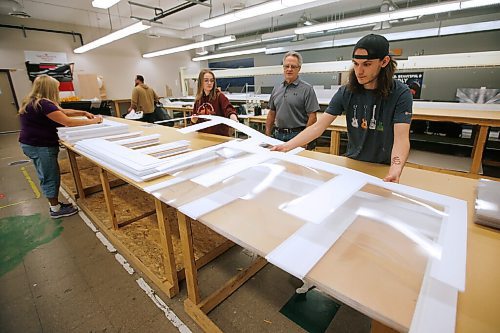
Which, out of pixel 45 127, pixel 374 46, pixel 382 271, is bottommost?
pixel 382 271

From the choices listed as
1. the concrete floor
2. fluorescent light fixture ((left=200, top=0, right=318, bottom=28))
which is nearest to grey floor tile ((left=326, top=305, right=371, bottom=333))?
the concrete floor

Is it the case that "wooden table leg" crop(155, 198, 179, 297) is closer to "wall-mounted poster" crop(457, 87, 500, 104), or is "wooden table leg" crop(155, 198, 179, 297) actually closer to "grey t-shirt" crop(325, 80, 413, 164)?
"grey t-shirt" crop(325, 80, 413, 164)

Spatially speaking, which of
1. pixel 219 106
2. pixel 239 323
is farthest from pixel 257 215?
pixel 219 106

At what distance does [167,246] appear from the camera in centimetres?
157

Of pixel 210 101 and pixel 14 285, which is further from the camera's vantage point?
pixel 210 101

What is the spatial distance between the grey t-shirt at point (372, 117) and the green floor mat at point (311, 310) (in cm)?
93

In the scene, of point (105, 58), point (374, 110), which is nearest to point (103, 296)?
point (374, 110)

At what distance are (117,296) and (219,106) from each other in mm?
1818

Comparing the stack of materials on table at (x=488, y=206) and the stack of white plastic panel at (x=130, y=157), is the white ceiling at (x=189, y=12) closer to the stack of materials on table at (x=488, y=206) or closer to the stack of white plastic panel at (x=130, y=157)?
the stack of white plastic panel at (x=130, y=157)

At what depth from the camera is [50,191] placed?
2.60 metres

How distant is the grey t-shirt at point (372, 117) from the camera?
4.39ft

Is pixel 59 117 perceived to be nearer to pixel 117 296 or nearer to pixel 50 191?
pixel 50 191

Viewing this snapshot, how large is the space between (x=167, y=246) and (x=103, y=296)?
61 centimetres

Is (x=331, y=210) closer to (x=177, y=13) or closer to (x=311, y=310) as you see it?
(x=311, y=310)
